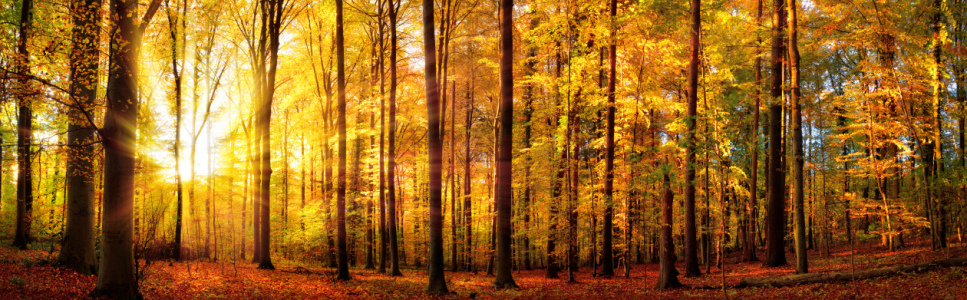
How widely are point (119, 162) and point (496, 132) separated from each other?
13907 mm

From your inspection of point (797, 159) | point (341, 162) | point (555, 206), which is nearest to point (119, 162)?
point (341, 162)

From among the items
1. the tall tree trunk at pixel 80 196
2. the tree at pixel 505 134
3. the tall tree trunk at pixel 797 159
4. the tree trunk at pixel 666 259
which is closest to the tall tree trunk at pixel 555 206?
the tree at pixel 505 134

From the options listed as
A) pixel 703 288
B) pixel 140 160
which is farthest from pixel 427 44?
pixel 140 160

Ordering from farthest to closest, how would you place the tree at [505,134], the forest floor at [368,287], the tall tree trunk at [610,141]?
the tall tree trunk at [610,141] < the tree at [505,134] < the forest floor at [368,287]

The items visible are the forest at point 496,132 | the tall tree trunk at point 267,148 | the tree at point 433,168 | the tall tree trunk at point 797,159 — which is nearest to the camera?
the forest at point 496,132

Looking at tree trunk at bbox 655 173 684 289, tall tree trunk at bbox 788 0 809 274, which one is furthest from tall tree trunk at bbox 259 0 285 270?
tall tree trunk at bbox 788 0 809 274

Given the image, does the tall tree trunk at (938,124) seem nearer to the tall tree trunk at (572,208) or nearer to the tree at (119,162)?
the tall tree trunk at (572,208)

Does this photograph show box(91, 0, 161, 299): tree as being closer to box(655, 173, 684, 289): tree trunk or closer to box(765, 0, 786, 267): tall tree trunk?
box(655, 173, 684, 289): tree trunk

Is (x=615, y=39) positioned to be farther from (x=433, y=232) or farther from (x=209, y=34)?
(x=209, y=34)

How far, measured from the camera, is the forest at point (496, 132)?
823cm

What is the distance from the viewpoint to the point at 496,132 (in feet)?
63.9

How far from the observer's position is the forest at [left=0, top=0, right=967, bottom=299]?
8.23 m

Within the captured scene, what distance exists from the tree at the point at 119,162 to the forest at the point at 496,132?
4 centimetres

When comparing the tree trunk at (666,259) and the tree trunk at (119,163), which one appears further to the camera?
the tree trunk at (666,259)
